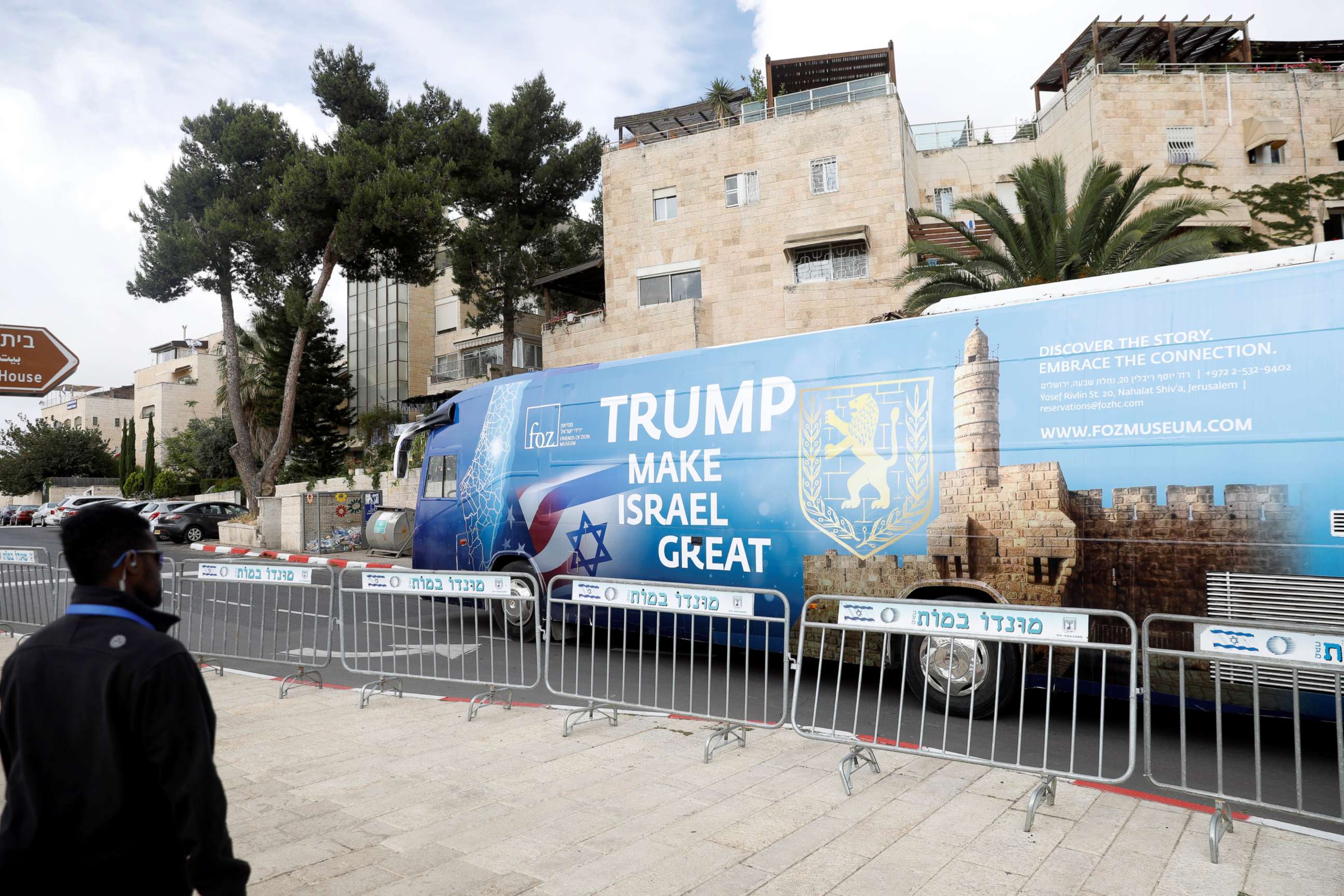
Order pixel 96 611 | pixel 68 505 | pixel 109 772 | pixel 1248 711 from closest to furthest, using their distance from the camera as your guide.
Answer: pixel 109 772, pixel 96 611, pixel 1248 711, pixel 68 505

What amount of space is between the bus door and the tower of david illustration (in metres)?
5.34

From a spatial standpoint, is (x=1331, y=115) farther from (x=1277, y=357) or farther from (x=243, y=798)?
(x=243, y=798)

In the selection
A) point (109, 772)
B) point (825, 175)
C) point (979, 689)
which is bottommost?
point (979, 689)

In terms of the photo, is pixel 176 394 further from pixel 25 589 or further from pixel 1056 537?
pixel 1056 537

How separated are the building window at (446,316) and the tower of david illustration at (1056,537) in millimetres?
41740

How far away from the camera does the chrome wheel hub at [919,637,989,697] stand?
6.50m

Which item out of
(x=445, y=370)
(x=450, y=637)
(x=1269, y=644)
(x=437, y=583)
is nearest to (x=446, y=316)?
(x=445, y=370)

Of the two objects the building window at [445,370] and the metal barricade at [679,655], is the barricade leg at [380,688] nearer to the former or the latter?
the metal barricade at [679,655]

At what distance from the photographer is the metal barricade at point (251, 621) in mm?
8266

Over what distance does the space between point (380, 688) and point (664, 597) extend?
2.98 metres

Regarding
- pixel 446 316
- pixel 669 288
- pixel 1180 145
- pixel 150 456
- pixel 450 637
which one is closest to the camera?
pixel 450 637

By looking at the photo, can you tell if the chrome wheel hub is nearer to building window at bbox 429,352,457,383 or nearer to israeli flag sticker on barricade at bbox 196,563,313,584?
israeli flag sticker on barricade at bbox 196,563,313,584

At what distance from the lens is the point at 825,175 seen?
91.7ft

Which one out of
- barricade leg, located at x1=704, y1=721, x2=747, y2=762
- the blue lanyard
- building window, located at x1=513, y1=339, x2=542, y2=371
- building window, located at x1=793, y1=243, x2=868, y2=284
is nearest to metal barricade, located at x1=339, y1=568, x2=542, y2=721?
barricade leg, located at x1=704, y1=721, x2=747, y2=762
